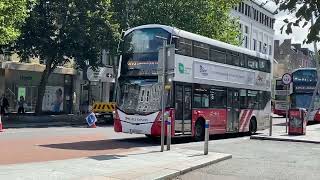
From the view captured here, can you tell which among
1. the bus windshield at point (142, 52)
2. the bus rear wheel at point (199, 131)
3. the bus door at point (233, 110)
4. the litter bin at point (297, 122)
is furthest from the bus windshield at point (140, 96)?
the litter bin at point (297, 122)

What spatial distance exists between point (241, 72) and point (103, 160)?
12.4 meters

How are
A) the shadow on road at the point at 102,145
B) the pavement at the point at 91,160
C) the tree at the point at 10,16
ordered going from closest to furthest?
the pavement at the point at 91,160 → the shadow on road at the point at 102,145 → the tree at the point at 10,16

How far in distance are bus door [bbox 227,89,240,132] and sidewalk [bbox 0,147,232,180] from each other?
7.92 meters

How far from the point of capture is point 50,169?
11.4 meters

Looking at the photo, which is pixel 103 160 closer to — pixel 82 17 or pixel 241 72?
pixel 241 72

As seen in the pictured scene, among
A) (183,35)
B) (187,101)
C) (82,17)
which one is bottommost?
(187,101)

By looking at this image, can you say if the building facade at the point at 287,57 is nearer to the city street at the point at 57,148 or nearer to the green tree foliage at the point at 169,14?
the green tree foliage at the point at 169,14

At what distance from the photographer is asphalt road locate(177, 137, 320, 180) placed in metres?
12.8

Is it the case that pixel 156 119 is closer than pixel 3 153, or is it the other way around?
pixel 3 153

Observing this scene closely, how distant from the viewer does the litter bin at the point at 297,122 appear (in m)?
26.4

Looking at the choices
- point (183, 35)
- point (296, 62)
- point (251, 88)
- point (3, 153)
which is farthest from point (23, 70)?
point (296, 62)

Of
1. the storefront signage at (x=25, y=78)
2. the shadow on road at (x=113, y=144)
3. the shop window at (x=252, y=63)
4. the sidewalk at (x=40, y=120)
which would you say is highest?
the shop window at (x=252, y=63)

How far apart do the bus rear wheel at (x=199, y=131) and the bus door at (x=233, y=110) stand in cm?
245

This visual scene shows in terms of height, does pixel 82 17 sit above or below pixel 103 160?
above
